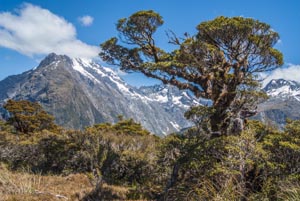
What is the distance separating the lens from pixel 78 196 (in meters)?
10.2

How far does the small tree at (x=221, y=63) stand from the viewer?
11023 millimetres

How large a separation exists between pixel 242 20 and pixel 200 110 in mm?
3554

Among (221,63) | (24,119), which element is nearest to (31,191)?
(221,63)

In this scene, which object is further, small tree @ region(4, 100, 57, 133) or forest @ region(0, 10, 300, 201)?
small tree @ region(4, 100, 57, 133)

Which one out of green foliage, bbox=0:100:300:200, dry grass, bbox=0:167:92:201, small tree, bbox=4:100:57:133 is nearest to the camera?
green foliage, bbox=0:100:300:200

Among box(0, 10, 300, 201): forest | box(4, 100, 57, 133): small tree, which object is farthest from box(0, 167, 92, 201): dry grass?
box(4, 100, 57, 133): small tree

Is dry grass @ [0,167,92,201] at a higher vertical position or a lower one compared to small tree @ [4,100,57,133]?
lower

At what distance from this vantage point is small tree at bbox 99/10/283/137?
11023 millimetres

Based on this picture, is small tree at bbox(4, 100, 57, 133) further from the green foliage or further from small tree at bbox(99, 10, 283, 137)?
small tree at bbox(99, 10, 283, 137)

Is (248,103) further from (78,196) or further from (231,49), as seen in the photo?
(78,196)

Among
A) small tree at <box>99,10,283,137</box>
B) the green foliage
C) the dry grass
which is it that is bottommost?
the dry grass

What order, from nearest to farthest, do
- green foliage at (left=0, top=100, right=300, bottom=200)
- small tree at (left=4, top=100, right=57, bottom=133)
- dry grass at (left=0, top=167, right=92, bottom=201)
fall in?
green foliage at (left=0, top=100, right=300, bottom=200), dry grass at (left=0, top=167, right=92, bottom=201), small tree at (left=4, top=100, right=57, bottom=133)

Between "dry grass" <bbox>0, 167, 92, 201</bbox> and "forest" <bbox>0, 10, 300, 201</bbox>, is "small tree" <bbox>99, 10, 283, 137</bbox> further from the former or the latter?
"dry grass" <bbox>0, 167, 92, 201</bbox>

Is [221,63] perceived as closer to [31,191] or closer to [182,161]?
[182,161]
